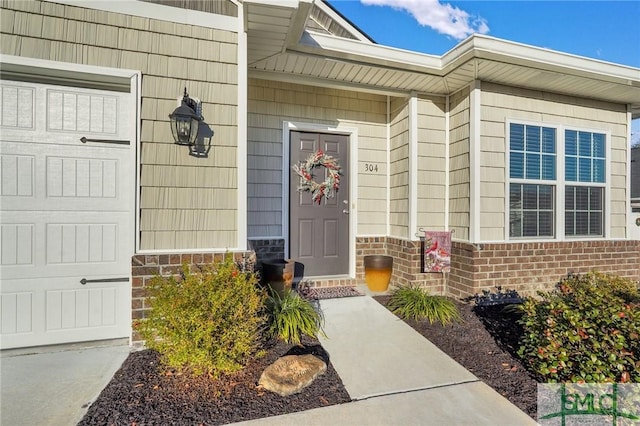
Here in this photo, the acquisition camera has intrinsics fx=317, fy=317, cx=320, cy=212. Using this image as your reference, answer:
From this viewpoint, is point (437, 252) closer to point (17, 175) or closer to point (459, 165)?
point (459, 165)

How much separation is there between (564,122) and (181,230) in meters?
4.84

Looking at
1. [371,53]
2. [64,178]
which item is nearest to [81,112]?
[64,178]

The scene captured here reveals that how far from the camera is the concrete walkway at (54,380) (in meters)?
1.79

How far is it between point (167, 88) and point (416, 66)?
2636 millimetres

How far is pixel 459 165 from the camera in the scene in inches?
159

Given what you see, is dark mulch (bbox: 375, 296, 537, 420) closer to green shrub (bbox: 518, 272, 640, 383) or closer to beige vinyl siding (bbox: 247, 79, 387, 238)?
green shrub (bbox: 518, 272, 640, 383)

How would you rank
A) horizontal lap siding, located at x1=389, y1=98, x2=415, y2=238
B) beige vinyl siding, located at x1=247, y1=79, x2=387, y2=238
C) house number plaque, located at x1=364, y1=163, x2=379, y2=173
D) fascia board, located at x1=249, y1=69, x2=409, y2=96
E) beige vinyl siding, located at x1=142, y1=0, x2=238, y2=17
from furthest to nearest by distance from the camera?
house number plaque, located at x1=364, y1=163, x2=379, y2=173 → horizontal lap siding, located at x1=389, y1=98, x2=415, y2=238 → beige vinyl siding, located at x1=247, y1=79, x2=387, y2=238 → fascia board, located at x1=249, y1=69, x2=409, y2=96 → beige vinyl siding, located at x1=142, y1=0, x2=238, y2=17

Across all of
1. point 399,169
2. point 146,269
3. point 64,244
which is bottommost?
point 146,269

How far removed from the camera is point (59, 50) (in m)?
2.52

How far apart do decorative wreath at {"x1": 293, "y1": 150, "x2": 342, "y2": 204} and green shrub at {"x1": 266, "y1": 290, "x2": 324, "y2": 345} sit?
1.64 meters

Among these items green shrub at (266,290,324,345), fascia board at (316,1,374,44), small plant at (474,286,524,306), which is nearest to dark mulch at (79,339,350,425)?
green shrub at (266,290,324,345)

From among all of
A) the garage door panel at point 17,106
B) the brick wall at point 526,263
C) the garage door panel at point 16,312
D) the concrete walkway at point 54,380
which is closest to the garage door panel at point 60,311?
the garage door panel at point 16,312

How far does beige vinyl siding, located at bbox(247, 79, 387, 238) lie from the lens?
4.06 meters

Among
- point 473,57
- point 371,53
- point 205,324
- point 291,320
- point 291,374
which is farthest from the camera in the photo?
point 371,53
